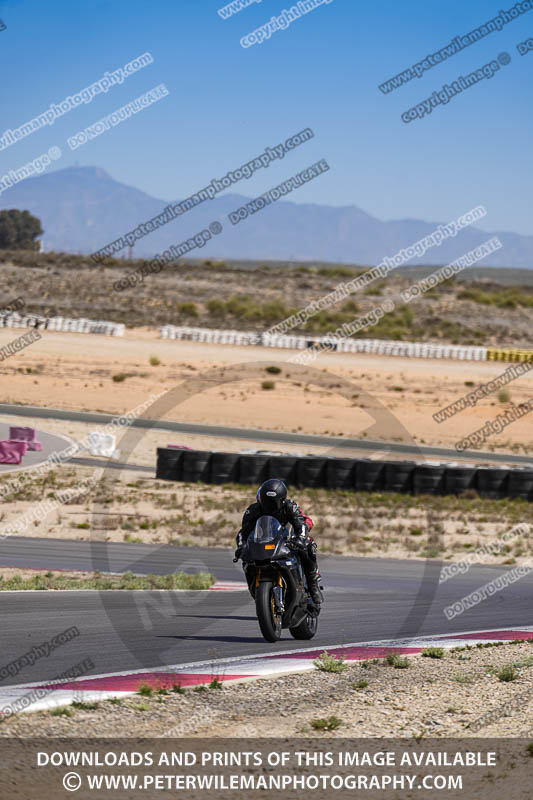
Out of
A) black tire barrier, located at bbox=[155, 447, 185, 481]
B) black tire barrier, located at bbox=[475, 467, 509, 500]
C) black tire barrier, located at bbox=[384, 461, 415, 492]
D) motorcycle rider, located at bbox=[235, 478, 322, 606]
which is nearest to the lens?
motorcycle rider, located at bbox=[235, 478, 322, 606]

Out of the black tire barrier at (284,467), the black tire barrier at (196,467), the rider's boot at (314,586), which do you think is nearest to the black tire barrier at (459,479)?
the black tire barrier at (284,467)

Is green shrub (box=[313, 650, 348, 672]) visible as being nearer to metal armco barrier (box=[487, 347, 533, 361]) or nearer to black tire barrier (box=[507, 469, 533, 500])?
black tire barrier (box=[507, 469, 533, 500])

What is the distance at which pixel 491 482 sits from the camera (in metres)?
25.2

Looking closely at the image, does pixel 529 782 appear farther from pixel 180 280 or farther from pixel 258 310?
pixel 180 280

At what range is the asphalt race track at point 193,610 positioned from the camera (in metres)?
9.09

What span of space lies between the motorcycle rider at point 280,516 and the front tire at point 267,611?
39 cm

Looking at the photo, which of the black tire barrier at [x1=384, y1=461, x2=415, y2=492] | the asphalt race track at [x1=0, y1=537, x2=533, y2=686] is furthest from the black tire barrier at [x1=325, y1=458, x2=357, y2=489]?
the asphalt race track at [x1=0, y1=537, x2=533, y2=686]

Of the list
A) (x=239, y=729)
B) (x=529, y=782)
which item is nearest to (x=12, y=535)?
(x=239, y=729)

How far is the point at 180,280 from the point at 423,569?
75.2 meters

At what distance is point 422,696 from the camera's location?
26.4 ft

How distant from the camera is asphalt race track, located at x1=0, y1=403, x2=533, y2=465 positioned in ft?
112

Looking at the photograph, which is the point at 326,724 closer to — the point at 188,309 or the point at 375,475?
the point at 375,475

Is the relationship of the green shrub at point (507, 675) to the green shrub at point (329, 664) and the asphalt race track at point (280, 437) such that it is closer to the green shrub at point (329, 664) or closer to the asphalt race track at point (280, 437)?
the green shrub at point (329, 664)

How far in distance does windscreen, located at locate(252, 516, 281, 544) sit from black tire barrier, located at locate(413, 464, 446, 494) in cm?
1575
